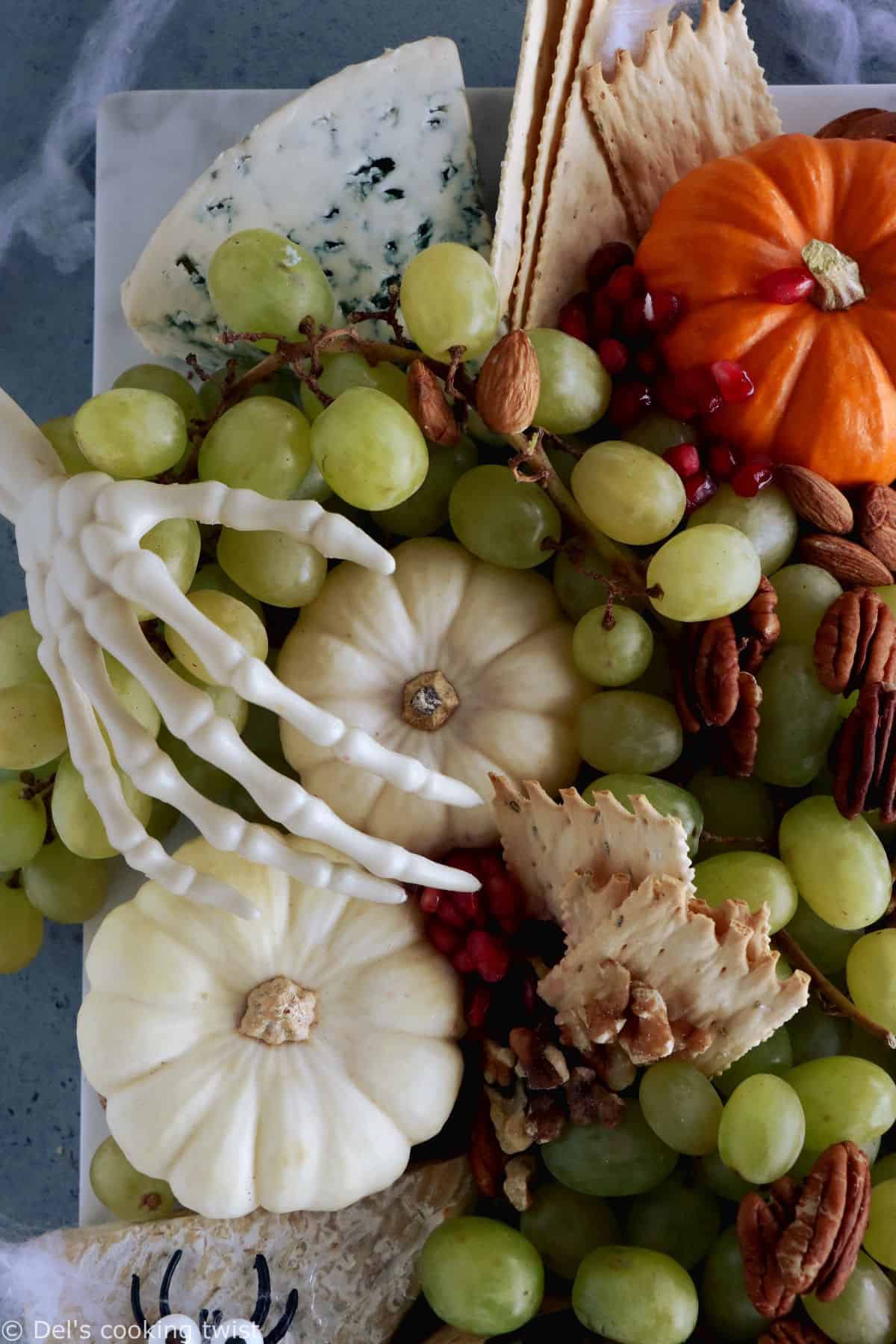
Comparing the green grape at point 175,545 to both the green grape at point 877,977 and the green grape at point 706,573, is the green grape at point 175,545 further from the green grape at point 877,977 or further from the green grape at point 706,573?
the green grape at point 877,977

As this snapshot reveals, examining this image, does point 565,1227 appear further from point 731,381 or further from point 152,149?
point 152,149

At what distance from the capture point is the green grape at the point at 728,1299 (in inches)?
27.2

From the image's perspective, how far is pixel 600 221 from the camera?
0.87m

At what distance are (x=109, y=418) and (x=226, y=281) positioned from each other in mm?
121

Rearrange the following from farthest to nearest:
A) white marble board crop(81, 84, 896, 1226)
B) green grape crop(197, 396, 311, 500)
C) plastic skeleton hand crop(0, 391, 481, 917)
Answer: white marble board crop(81, 84, 896, 1226), green grape crop(197, 396, 311, 500), plastic skeleton hand crop(0, 391, 481, 917)

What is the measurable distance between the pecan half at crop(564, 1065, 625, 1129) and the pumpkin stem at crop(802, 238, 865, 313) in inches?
20.4

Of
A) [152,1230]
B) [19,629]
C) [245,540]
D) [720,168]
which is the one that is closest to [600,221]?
[720,168]

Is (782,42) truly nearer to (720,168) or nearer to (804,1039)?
(720,168)

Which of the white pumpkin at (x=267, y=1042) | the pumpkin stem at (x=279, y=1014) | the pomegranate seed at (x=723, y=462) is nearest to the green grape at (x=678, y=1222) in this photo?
the white pumpkin at (x=267, y=1042)

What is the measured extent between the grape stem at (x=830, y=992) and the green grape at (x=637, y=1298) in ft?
0.60

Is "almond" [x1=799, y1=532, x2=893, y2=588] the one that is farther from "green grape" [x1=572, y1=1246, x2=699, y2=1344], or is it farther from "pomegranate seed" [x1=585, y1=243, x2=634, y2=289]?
"green grape" [x1=572, y1=1246, x2=699, y2=1344]

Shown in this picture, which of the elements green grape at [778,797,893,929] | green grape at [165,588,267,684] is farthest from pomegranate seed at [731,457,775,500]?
green grape at [165,588,267,684]

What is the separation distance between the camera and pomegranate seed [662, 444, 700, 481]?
0.75 m

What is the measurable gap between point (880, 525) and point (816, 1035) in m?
0.33
